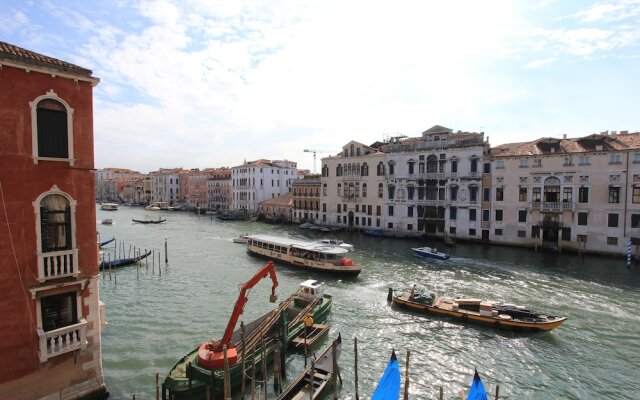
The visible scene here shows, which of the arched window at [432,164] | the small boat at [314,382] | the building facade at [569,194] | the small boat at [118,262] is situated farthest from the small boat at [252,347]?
the arched window at [432,164]

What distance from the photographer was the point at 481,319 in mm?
15328

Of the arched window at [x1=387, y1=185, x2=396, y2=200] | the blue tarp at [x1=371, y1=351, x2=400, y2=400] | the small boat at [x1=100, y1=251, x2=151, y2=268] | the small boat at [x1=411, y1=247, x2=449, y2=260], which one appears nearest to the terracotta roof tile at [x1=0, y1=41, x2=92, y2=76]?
the blue tarp at [x1=371, y1=351, x2=400, y2=400]

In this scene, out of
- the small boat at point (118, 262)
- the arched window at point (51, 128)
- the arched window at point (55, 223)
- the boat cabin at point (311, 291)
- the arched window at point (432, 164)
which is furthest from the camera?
the arched window at point (432, 164)

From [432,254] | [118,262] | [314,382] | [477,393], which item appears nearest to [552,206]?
[432,254]

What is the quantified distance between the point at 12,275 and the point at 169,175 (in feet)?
281

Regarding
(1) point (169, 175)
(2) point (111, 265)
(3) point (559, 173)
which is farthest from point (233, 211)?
(3) point (559, 173)

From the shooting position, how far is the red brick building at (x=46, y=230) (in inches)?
298

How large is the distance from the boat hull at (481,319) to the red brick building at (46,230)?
12.7 metres

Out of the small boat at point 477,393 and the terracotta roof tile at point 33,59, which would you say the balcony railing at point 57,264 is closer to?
the terracotta roof tile at point 33,59

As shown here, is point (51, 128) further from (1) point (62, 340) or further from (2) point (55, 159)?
(1) point (62, 340)

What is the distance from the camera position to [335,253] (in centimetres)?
2328

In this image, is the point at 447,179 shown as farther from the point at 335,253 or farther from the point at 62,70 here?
the point at 62,70

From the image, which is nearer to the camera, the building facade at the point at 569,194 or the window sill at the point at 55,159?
the window sill at the point at 55,159

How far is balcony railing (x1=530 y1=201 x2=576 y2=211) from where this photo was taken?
30.2 metres
